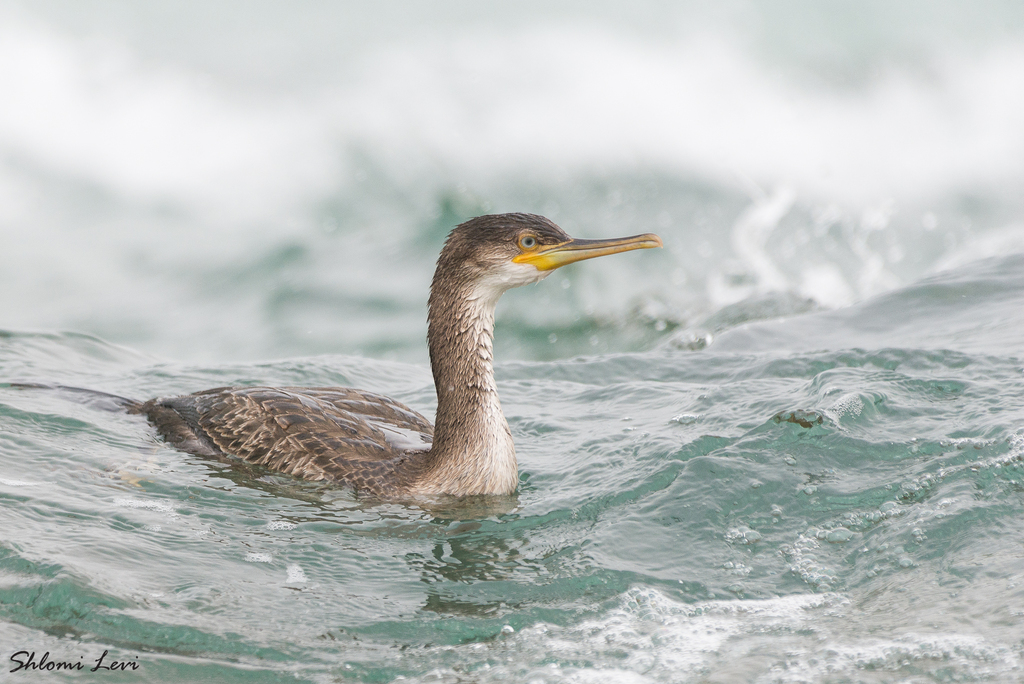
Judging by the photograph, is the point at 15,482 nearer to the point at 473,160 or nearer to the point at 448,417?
the point at 448,417

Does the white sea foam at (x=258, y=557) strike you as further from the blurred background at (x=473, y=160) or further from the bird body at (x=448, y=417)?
the blurred background at (x=473, y=160)

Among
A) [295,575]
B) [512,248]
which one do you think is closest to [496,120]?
[512,248]

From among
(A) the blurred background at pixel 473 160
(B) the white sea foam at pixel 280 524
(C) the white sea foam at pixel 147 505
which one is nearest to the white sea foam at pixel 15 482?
(C) the white sea foam at pixel 147 505

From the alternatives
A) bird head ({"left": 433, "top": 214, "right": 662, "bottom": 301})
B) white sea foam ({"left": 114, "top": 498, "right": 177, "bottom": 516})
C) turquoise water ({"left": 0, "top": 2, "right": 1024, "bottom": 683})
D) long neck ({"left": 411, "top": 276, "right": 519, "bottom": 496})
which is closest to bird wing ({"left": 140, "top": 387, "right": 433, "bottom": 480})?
turquoise water ({"left": 0, "top": 2, "right": 1024, "bottom": 683})

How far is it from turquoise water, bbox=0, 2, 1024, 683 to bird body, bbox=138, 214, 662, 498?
160mm

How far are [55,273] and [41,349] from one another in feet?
14.6

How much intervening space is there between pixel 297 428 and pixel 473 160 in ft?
26.0

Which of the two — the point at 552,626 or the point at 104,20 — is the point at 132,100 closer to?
the point at 104,20

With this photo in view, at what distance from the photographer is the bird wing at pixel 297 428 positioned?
18.2ft

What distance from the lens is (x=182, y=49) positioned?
1439cm

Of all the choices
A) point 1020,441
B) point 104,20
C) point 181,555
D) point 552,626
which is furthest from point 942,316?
point 104,20

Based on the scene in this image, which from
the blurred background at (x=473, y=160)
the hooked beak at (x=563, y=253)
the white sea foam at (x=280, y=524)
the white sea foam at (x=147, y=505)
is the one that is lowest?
the white sea foam at (x=280, y=524)

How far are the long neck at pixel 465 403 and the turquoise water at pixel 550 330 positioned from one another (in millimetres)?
176

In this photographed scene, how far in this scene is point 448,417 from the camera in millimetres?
5555
